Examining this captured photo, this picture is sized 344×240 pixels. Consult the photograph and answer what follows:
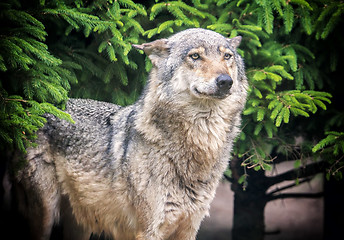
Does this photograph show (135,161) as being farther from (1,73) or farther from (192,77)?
(1,73)

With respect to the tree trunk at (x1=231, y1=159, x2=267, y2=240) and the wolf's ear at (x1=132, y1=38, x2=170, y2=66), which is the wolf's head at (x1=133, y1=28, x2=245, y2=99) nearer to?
the wolf's ear at (x1=132, y1=38, x2=170, y2=66)

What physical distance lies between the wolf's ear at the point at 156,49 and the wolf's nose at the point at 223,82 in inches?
31.4

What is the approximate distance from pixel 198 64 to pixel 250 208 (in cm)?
420

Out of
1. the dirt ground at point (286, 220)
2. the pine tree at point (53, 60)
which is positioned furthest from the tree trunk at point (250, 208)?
the pine tree at point (53, 60)

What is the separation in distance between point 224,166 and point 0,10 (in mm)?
2860

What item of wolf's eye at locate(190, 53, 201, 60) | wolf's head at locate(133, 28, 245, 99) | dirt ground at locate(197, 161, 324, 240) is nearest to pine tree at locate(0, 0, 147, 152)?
wolf's head at locate(133, 28, 245, 99)

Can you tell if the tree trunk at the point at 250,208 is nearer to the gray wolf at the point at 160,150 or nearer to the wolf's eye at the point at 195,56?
the gray wolf at the point at 160,150

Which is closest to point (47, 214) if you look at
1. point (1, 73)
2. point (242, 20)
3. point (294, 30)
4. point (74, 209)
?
point (74, 209)

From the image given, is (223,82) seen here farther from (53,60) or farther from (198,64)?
(53,60)

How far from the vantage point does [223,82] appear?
11.4 ft

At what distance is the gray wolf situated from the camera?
3703 mm

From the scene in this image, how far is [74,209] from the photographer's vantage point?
15.1ft

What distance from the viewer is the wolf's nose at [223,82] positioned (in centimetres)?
345

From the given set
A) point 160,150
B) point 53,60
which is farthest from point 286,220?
point 53,60
